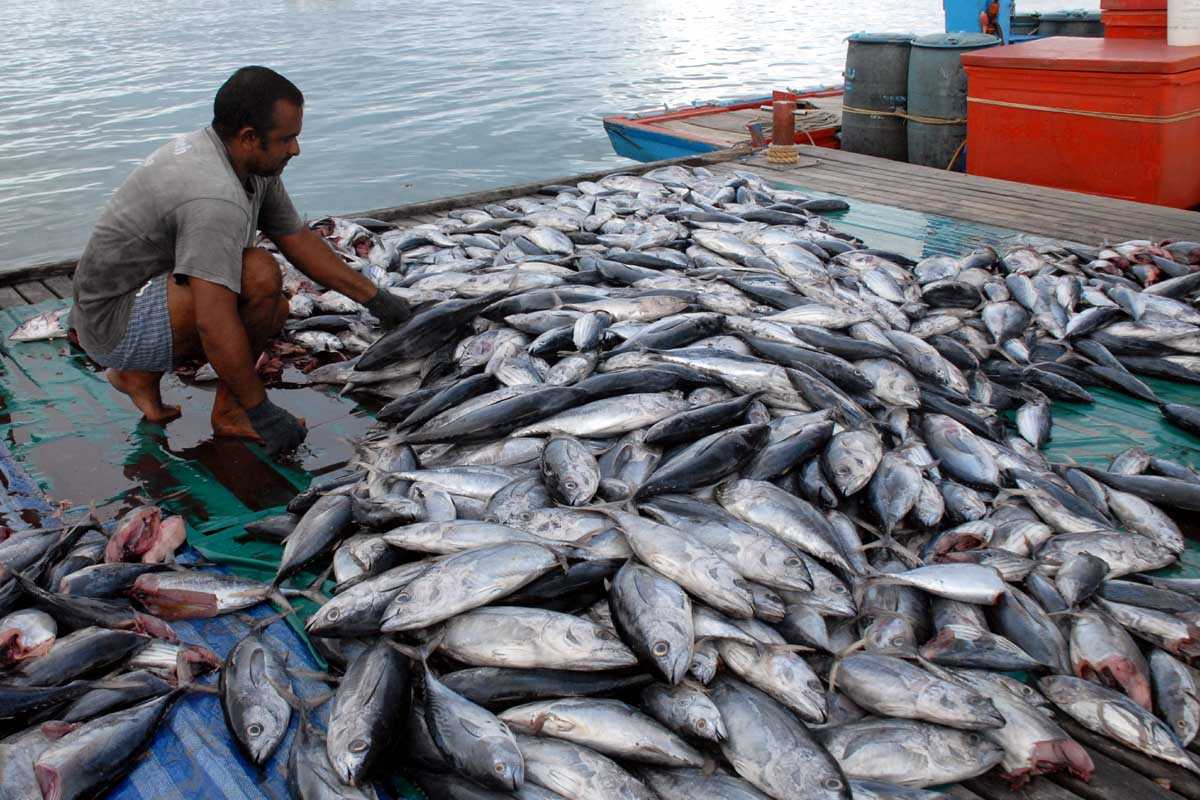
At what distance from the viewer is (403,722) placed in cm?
221

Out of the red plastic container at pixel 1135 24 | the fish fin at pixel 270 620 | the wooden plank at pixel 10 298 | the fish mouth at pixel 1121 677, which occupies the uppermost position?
the red plastic container at pixel 1135 24

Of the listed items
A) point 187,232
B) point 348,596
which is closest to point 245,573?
point 348,596

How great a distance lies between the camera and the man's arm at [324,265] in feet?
14.9

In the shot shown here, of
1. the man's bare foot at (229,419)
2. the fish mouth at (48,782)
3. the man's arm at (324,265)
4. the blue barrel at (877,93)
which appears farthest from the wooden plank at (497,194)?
the fish mouth at (48,782)

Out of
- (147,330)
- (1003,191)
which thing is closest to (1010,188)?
(1003,191)

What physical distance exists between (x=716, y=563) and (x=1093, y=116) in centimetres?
682

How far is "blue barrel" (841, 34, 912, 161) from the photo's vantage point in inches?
399

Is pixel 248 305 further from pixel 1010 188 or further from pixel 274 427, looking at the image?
pixel 1010 188

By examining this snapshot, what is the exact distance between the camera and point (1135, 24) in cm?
824

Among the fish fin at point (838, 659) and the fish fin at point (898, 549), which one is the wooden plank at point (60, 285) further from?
the fish fin at point (838, 659)

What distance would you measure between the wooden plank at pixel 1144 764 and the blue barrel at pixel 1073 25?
12.6 meters

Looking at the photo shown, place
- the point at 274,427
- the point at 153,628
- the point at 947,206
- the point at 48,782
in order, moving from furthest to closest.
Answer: the point at 947,206, the point at 274,427, the point at 153,628, the point at 48,782

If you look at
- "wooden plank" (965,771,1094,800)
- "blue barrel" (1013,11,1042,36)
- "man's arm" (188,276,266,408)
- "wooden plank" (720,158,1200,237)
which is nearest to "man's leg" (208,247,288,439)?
"man's arm" (188,276,266,408)

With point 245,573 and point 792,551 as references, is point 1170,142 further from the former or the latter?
point 245,573
